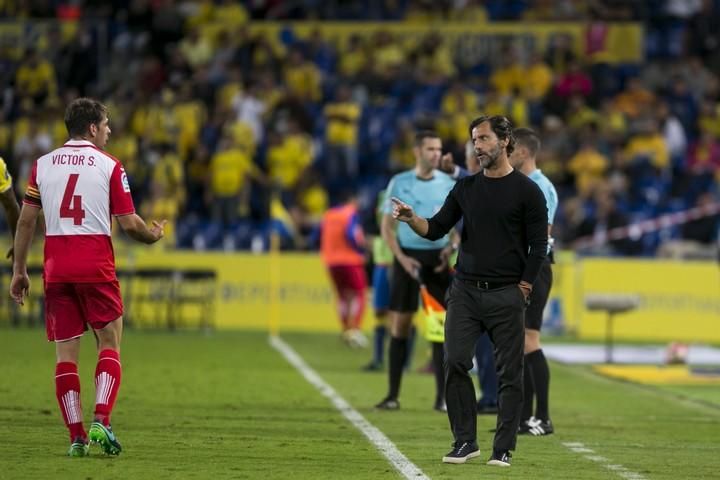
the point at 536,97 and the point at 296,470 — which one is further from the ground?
the point at 536,97

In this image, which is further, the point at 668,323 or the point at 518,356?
the point at 668,323

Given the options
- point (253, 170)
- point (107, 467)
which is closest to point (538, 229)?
point (107, 467)

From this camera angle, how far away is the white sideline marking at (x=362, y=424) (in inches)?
392

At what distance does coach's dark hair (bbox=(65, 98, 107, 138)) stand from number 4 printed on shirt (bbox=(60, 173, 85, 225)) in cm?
29

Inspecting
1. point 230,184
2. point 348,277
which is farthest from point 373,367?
point 230,184

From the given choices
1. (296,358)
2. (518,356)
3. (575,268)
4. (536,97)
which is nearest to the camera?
(518,356)

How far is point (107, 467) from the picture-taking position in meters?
9.68

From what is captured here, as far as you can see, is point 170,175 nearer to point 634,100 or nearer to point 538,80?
point 538,80

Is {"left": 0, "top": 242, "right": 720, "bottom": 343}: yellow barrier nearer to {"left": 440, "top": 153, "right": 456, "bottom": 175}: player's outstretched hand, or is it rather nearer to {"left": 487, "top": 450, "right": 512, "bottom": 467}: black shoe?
{"left": 440, "top": 153, "right": 456, "bottom": 175}: player's outstretched hand

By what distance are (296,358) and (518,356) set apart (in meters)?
10.7

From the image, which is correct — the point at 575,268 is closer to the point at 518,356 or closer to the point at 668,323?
the point at 668,323

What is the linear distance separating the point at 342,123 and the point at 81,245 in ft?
64.9

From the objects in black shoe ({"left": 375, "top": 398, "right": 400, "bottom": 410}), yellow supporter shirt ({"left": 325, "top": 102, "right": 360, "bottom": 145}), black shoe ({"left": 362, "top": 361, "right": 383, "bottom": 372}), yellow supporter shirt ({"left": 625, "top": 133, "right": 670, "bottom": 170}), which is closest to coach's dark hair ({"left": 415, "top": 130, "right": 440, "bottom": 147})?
black shoe ({"left": 375, "top": 398, "right": 400, "bottom": 410})

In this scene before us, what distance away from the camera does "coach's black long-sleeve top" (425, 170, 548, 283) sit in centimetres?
1023
